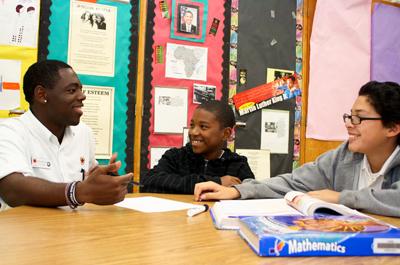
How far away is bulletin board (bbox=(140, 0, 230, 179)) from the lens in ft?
8.14

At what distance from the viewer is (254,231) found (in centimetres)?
72

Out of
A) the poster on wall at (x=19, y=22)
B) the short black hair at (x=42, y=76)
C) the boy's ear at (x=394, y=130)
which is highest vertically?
the poster on wall at (x=19, y=22)

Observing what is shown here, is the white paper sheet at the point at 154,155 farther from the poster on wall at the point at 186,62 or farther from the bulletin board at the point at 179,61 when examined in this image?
the poster on wall at the point at 186,62

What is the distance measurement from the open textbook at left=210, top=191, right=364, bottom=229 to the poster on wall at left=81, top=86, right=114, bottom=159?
133 cm

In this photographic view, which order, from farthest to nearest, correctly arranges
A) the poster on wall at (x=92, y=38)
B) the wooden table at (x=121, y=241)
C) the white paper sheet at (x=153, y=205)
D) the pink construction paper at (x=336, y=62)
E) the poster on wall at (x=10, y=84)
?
1. the pink construction paper at (x=336, y=62)
2. the poster on wall at (x=92, y=38)
3. the poster on wall at (x=10, y=84)
4. the white paper sheet at (x=153, y=205)
5. the wooden table at (x=121, y=241)

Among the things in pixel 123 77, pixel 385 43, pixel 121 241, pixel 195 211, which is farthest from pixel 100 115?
pixel 385 43

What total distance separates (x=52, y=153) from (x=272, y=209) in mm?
944

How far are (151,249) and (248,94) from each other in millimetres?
2093

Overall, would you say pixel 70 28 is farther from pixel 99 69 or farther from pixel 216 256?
pixel 216 256

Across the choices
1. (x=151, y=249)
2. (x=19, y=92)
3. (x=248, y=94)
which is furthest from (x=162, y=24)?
(x=151, y=249)

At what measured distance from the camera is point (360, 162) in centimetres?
159

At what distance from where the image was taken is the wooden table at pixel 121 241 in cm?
67

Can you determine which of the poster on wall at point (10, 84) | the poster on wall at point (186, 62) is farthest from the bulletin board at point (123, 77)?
the poster on wall at point (10, 84)

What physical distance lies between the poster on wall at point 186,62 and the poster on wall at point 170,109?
3.9 inches
